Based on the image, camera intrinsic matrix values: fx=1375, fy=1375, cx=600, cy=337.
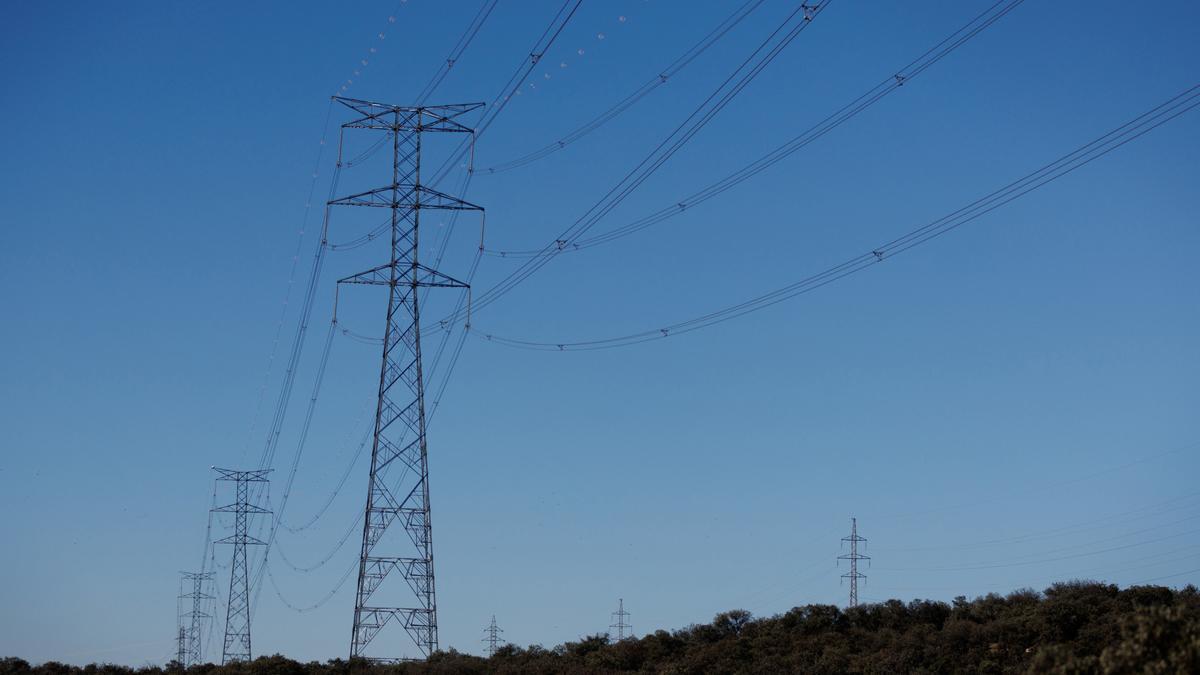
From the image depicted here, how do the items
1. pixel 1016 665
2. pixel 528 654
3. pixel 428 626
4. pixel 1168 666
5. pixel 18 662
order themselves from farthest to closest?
pixel 18 662, pixel 528 654, pixel 428 626, pixel 1016 665, pixel 1168 666

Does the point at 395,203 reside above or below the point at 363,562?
above

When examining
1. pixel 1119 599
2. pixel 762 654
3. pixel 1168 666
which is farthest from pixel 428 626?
pixel 1168 666

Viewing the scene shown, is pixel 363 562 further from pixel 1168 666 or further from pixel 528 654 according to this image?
pixel 1168 666

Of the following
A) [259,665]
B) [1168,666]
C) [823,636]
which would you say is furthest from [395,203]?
[1168,666]

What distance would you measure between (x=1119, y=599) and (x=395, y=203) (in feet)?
111

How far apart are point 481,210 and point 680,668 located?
2056cm

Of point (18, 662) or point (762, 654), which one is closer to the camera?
point (762, 654)

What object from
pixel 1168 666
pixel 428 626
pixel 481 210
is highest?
pixel 481 210

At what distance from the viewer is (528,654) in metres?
66.5

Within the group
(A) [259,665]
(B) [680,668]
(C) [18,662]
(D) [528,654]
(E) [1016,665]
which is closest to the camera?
(E) [1016,665]

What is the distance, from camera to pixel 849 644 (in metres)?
58.3

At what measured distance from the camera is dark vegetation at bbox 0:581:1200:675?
52.3m

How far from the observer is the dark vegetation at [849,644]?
52344 mm

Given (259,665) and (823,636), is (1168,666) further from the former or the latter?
(259,665)
